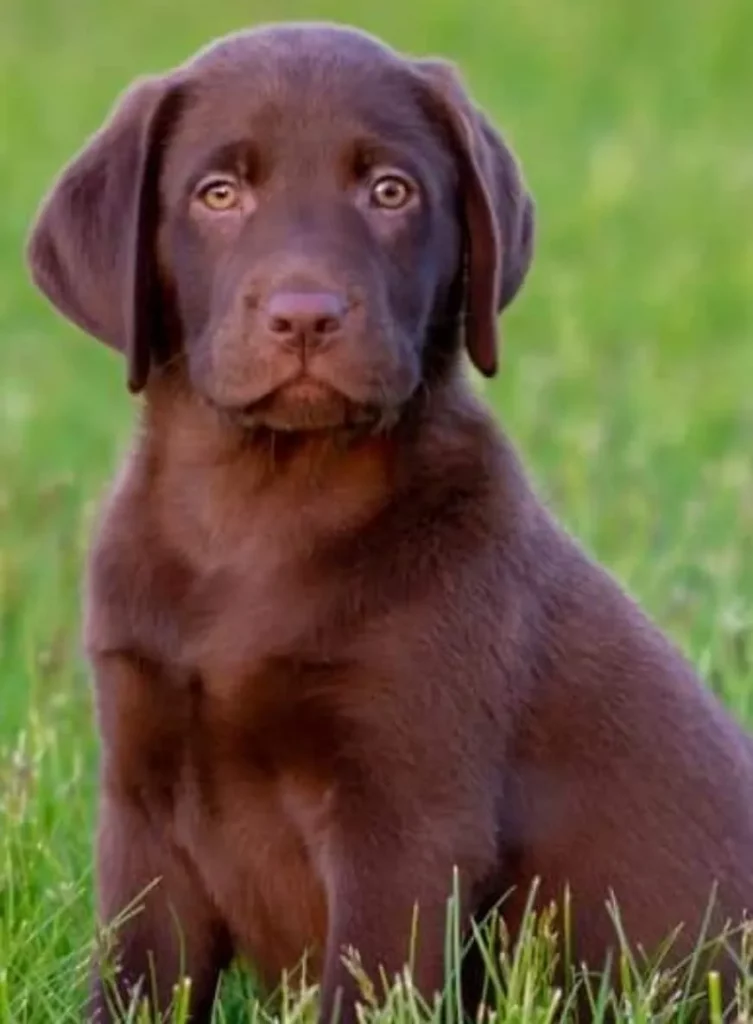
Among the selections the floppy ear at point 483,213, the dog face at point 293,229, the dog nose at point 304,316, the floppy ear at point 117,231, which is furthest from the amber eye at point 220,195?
the floppy ear at point 483,213

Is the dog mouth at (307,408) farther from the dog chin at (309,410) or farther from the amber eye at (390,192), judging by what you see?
the amber eye at (390,192)

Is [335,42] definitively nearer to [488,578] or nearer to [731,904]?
[488,578]

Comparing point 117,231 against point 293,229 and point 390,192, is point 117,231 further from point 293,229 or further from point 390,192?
point 390,192

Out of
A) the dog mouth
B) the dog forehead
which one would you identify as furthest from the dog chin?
the dog forehead

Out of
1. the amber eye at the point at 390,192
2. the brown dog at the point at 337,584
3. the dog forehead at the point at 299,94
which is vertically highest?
the dog forehead at the point at 299,94

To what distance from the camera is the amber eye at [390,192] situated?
3.99 m

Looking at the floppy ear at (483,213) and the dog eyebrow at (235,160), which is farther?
the floppy ear at (483,213)

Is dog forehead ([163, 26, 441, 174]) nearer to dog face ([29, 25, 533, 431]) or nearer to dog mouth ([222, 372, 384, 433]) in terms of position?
dog face ([29, 25, 533, 431])

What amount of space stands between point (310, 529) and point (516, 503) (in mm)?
304

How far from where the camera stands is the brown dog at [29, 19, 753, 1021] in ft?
12.7

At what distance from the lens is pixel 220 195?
3.98 meters

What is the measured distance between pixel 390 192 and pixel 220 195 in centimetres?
24

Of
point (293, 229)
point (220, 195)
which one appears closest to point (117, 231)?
point (220, 195)

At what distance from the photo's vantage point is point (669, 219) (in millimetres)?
11195
